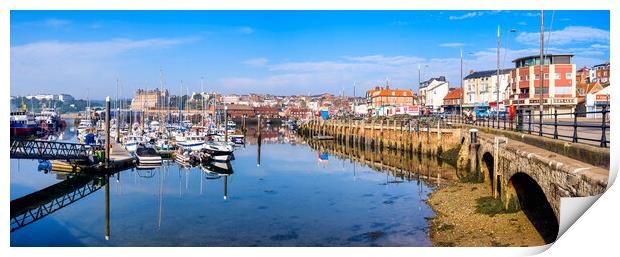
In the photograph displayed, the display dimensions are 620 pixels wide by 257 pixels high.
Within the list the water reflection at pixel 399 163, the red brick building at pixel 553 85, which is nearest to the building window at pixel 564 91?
the red brick building at pixel 553 85

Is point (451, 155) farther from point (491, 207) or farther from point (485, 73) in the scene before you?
point (485, 73)

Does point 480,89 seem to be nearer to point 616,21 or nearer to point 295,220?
point 295,220

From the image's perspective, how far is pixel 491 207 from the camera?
19.0m

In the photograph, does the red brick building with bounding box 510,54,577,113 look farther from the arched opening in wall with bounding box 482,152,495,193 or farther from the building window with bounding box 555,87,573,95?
the arched opening in wall with bounding box 482,152,495,193

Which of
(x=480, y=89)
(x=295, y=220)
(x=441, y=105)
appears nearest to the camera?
(x=295, y=220)

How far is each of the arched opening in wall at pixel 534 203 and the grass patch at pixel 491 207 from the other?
0.56m

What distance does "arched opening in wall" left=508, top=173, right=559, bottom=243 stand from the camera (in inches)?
630

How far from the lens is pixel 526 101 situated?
59.5 meters

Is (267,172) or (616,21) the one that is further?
(267,172)

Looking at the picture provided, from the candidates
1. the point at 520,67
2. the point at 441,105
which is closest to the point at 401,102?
the point at 441,105

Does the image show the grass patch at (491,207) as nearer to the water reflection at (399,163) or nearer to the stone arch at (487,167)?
the stone arch at (487,167)

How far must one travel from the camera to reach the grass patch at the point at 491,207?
1830 centimetres
